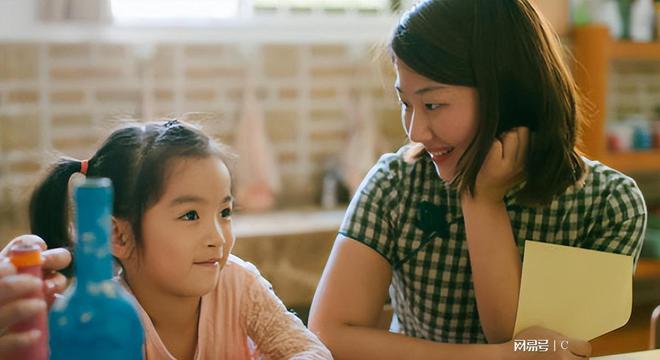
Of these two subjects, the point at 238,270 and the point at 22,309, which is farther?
the point at 238,270

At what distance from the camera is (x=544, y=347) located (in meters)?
1.12

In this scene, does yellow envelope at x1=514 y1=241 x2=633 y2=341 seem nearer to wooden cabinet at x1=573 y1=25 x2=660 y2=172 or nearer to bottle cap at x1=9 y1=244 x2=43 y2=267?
bottle cap at x1=9 y1=244 x2=43 y2=267

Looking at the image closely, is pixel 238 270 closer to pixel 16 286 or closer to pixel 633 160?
pixel 16 286

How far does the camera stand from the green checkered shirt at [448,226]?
1350 millimetres

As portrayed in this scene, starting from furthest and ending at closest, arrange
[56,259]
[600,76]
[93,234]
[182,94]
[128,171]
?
[600,76] < [182,94] < [128,171] < [56,259] < [93,234]

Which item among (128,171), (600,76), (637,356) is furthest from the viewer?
(600,76)

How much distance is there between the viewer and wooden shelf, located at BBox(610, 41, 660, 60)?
10.9 ft

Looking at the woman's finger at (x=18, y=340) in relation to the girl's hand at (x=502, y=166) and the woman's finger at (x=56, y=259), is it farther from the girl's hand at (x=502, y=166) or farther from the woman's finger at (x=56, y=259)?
the girl's hand at (x=502, y=166)

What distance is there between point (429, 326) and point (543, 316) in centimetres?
28

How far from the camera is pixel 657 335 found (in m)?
1.44

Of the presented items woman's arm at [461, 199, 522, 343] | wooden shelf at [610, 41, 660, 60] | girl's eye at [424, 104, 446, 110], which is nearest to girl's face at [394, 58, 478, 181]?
girl's eye at [424, 104, 446, 110]

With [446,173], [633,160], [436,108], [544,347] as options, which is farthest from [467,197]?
[633,160]

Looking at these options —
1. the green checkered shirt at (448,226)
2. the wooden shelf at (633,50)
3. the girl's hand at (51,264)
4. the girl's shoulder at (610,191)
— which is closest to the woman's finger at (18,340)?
the girl's hand at (51,264)

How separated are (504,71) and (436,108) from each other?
12 cm
